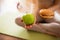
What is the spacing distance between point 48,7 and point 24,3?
697 mm

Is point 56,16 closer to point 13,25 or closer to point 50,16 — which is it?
point 50,16

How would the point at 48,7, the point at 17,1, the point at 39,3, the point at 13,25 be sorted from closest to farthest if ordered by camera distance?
1. the point at 48,7
2. the point at 39,3
3. the point at 13,25
4. the point at 17,1

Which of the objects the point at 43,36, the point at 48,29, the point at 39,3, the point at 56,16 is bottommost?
the point at 43,36

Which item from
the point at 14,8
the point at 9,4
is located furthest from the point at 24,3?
the point at 9,4

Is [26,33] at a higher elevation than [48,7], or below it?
below

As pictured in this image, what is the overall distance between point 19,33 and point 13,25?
24 centimetres

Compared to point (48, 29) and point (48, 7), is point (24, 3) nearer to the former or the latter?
point (48, 7)

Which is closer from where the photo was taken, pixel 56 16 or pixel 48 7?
pixel 56 16

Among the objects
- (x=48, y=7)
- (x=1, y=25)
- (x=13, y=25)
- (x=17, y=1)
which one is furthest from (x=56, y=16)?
(x=17, y=1)

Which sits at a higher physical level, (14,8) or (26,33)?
(14,8)

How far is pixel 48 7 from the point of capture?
176 cm

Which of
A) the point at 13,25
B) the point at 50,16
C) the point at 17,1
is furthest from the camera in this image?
the point at 17,1

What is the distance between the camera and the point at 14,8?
250cm

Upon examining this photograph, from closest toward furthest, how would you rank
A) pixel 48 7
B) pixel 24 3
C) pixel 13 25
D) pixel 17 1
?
pixel 48 7
pixel 13 25
pixel 24 3
pixel 17 1
